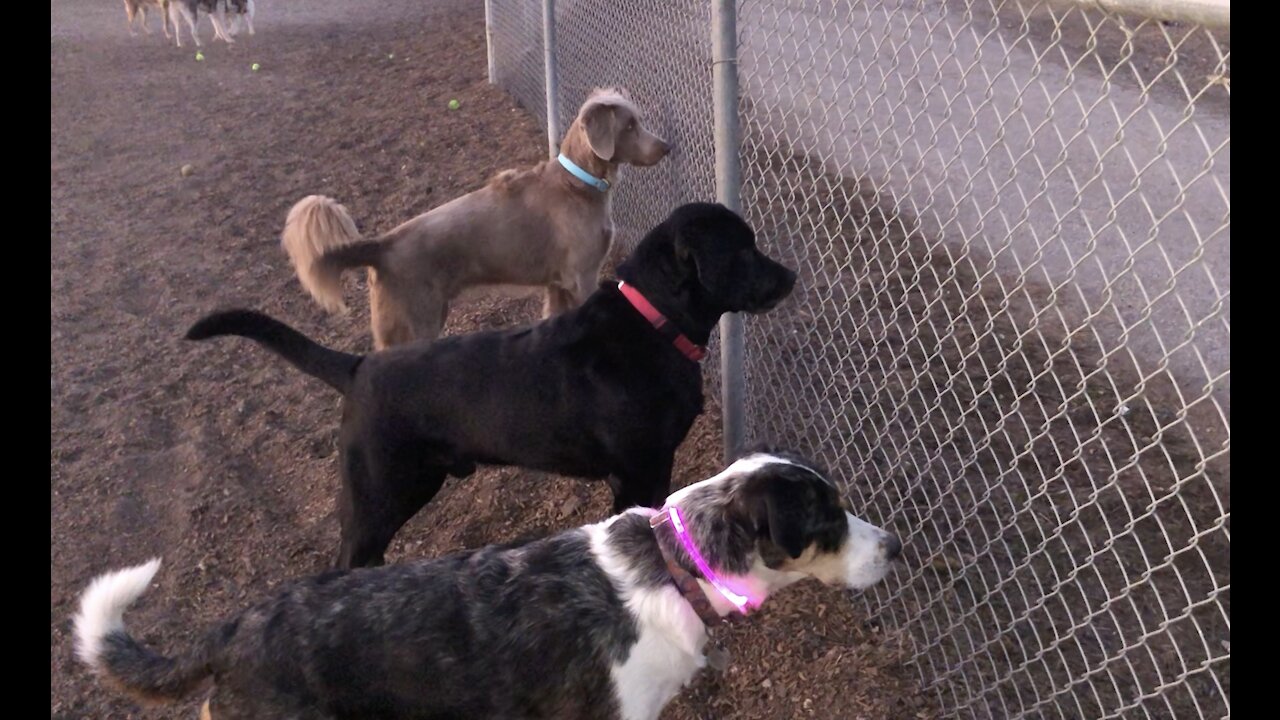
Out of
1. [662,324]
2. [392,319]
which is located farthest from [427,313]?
[662,324]

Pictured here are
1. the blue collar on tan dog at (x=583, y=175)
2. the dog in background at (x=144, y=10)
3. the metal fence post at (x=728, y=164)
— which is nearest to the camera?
the metal fence post at (x=728, y=164)

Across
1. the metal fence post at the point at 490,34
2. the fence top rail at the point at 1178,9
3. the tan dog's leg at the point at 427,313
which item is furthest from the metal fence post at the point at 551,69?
the fence top rail at the point at 1178,9

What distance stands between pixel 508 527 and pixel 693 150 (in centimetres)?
209

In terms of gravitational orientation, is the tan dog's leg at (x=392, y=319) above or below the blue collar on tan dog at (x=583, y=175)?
below

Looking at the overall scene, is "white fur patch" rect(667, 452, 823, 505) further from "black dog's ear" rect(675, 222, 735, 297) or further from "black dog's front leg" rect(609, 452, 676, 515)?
"black dog's ear" rect(675, 222, 735, 297)

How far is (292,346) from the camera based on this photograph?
336 centimetres

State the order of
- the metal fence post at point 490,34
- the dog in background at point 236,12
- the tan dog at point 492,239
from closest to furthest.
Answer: the tan dog at point 492,239 → the metal fence post at point 490,34 → the dog in background at point 236,12

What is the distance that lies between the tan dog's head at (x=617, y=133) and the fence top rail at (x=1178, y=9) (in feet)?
11.2

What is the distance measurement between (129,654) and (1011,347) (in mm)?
4279

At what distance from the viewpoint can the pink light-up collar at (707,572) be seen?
2469mm

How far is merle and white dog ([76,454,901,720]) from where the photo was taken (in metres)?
2.38

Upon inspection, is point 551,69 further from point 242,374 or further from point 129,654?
point 129,654

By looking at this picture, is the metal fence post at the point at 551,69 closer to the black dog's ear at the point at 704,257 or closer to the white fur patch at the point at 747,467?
the black dog's ear at the point at 704,257
